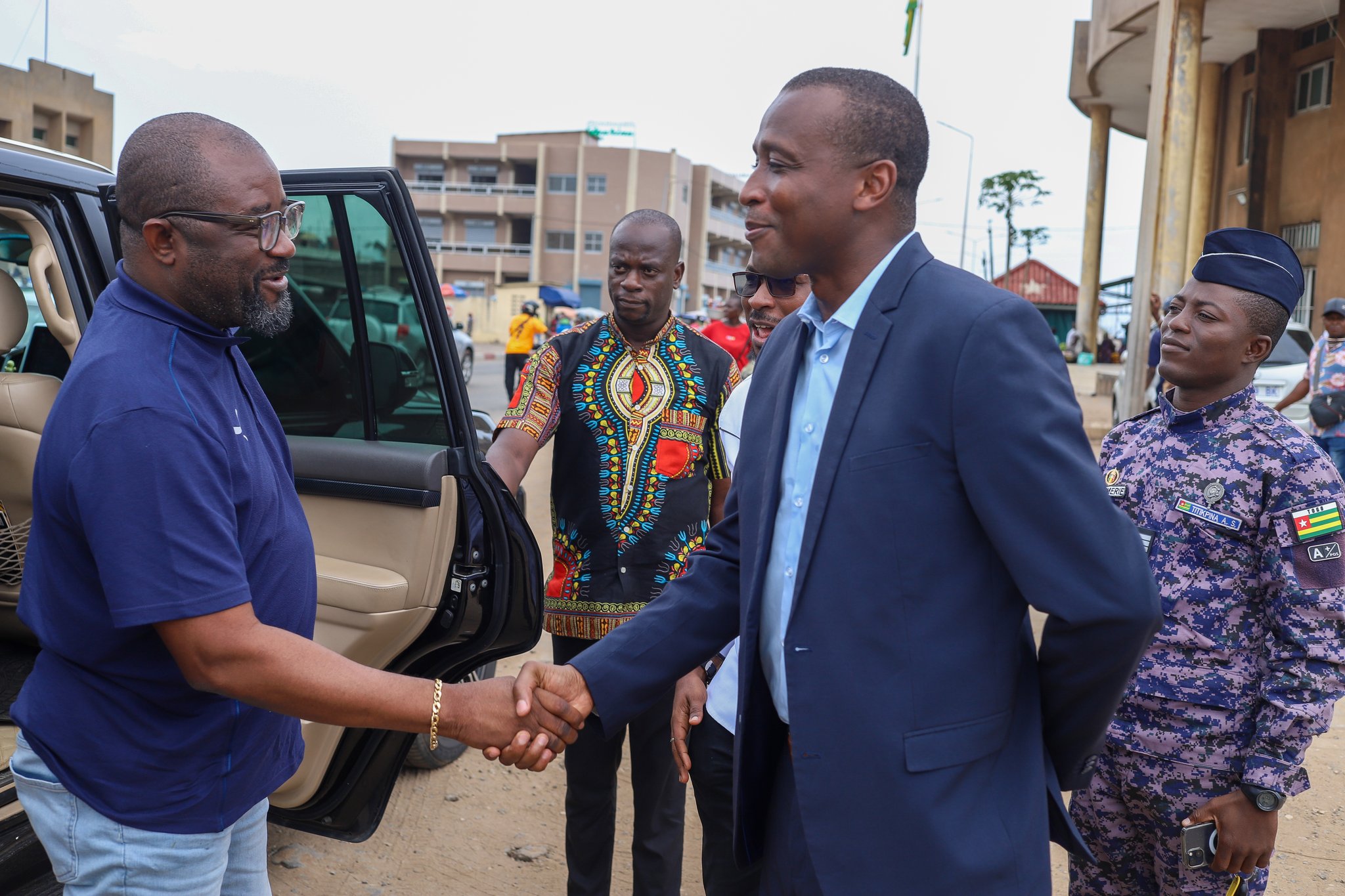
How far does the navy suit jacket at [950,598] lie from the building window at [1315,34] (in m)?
18.5

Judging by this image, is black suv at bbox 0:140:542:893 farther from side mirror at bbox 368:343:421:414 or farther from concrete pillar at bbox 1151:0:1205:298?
concrete pillar at bbox 1151:0:1205:298

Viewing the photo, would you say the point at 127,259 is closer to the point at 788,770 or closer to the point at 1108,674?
the point at 788,770

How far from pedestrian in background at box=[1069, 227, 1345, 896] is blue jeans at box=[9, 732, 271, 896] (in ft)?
6.31

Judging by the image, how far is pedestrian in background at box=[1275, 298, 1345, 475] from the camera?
7715 millimetres

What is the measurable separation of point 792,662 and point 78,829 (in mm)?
1235

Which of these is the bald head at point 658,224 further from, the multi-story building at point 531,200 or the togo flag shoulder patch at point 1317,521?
the multi-story building at point 531,200

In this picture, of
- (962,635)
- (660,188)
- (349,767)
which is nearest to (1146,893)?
(962,635)

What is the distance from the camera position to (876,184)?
1.72 m

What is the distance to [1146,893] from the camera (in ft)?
8.29

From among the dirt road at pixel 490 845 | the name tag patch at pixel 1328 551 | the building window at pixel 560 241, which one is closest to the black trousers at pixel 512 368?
the dirt road at pixel 490 845

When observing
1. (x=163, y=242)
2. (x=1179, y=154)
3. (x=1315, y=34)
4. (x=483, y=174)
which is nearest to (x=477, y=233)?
(x=483, y=174)

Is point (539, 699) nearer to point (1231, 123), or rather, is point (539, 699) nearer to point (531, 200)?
point (1231, 123)

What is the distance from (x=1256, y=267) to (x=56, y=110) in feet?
104

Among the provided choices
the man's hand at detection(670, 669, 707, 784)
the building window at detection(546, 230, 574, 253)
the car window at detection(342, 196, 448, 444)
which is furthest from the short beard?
the building window at detection(546, 230, 574, 253)
